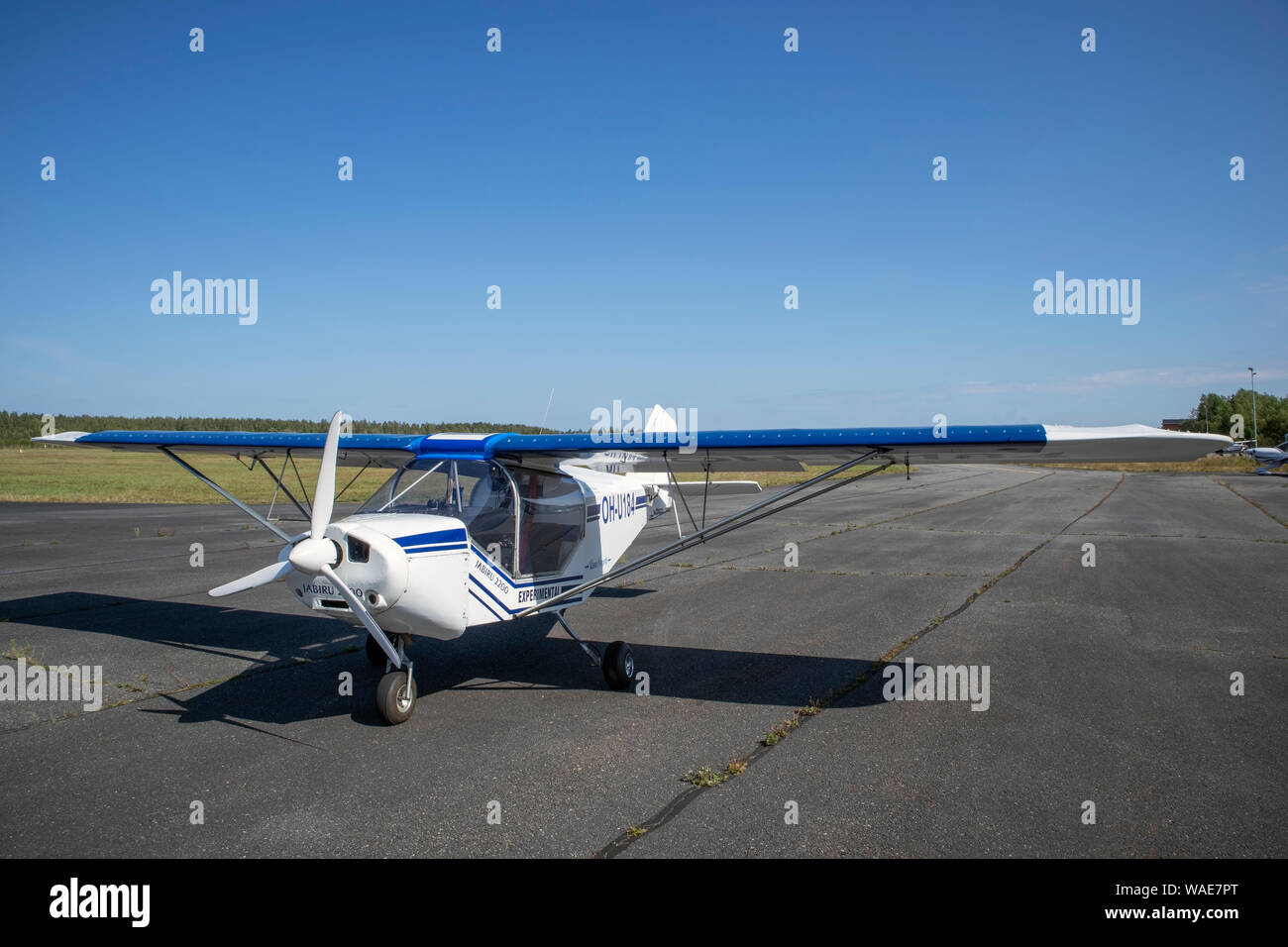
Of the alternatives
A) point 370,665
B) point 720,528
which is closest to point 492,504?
point 720,528

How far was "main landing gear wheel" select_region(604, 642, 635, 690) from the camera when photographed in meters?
7.16

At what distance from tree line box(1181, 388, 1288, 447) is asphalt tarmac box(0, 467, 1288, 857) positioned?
75.7 meters

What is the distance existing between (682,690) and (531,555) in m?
1.92

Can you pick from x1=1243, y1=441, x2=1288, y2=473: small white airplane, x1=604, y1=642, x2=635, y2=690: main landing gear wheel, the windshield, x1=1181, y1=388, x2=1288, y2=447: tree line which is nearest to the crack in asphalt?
x1=604, y1=642, x2=635, y2=690: main landing gear wheel

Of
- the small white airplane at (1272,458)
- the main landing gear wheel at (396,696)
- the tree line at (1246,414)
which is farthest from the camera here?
the tree line at (1246,414)

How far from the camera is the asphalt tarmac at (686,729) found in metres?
4.43

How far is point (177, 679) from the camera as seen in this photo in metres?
7.54

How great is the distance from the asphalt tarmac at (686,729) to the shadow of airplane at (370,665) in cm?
5

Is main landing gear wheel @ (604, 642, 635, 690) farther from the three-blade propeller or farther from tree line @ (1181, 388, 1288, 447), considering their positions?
tree line @ (1181, 388, 1288, 447)

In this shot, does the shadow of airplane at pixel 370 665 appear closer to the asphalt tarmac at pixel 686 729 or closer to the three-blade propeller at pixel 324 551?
the asphalt tarmac at pixel 686 729

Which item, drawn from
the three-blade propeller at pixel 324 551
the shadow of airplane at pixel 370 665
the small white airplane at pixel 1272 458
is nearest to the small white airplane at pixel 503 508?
the three-blade propeller at pixel 324 551

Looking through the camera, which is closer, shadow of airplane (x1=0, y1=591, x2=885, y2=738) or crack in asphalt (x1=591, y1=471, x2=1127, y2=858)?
crack in asphalt (x1=591, y1=471, x2=1127, y2=858)
